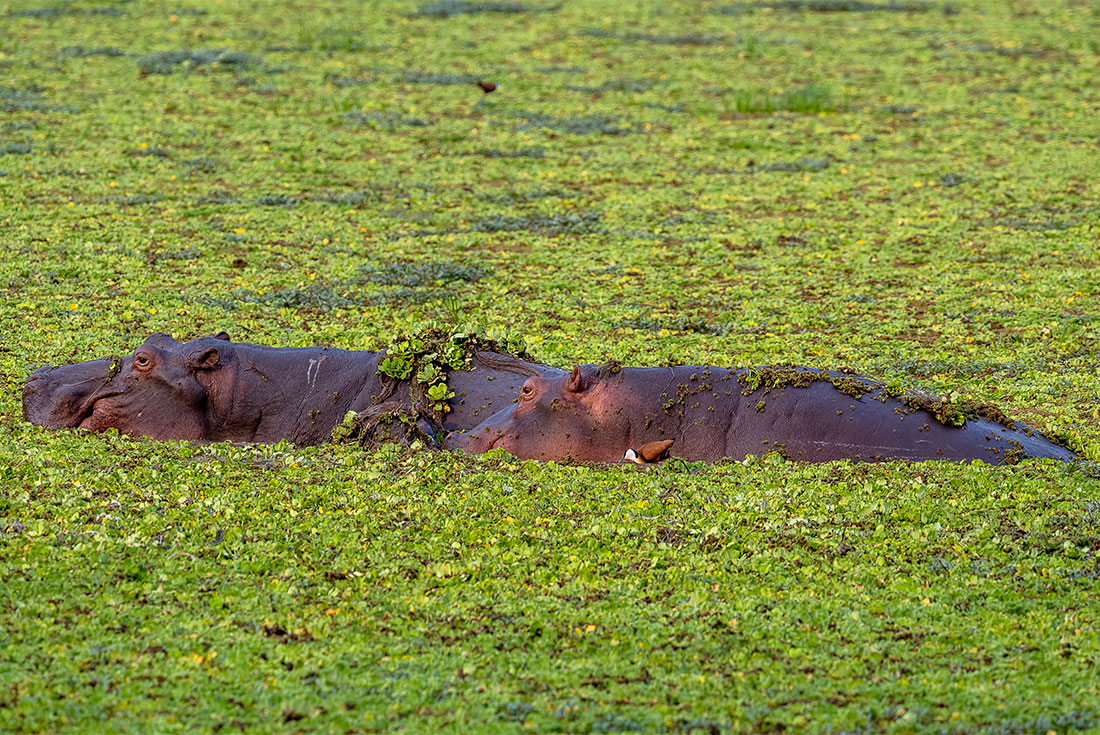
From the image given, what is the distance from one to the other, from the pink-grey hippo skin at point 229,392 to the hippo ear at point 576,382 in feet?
1.25

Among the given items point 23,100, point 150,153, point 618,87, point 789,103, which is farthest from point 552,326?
point 23,100

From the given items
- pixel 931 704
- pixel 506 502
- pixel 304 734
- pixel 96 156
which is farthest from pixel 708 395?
pixel 96 156

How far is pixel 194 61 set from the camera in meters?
13.6

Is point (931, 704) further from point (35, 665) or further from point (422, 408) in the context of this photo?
point (422, 408)

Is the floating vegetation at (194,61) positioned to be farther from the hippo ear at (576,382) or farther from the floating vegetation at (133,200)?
the hippo ear at (576,382)

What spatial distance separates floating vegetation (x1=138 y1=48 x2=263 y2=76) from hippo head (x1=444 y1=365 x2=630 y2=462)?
359 inches

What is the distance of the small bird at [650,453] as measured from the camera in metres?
5.02

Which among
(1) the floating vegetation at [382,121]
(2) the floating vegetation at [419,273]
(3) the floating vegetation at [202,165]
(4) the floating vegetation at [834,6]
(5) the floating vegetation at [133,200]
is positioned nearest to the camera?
(2) the floating vegetation at [419,273]

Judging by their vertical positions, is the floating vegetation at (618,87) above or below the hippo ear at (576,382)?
below

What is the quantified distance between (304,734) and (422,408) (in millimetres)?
2706

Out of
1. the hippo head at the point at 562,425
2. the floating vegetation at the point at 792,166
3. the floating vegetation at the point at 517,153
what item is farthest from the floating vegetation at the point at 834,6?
the hippo head at the point at 562,425

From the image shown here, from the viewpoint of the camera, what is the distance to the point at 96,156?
34.2 ft

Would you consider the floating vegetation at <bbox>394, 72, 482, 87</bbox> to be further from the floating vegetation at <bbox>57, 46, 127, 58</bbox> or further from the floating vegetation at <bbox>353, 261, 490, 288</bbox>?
the floating vegetation at <bbox>353, 261, 490, 288</bbox>

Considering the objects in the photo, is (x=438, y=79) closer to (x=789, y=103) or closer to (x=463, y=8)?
(x=789, y=103)
